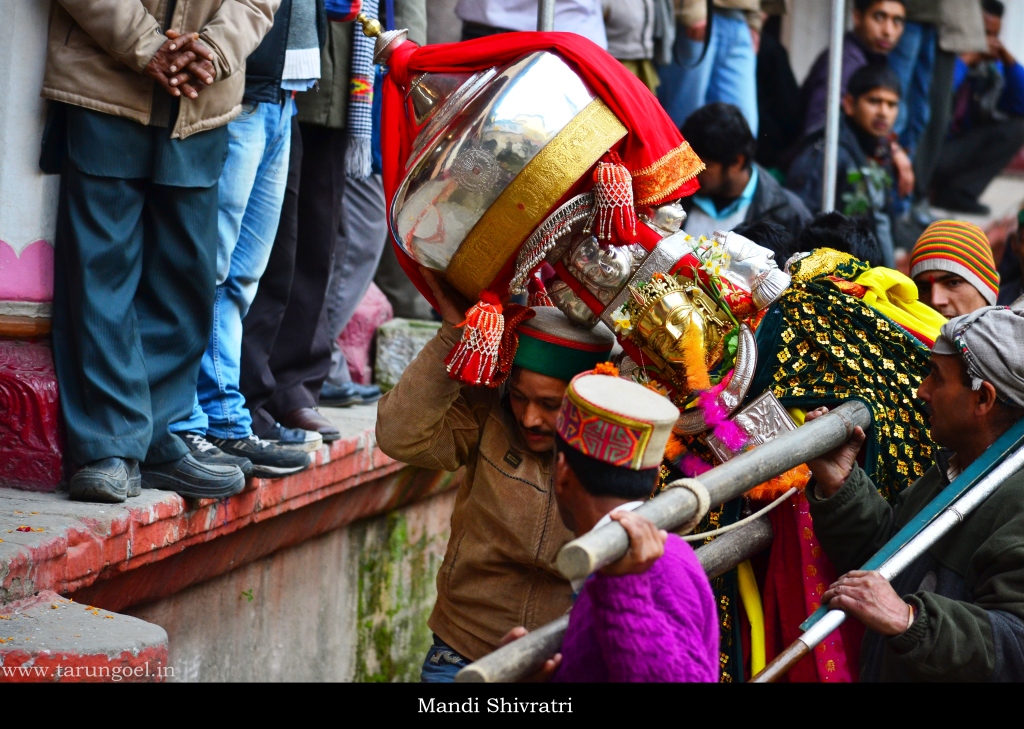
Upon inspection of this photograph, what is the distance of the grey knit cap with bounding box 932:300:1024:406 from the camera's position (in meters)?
2.75

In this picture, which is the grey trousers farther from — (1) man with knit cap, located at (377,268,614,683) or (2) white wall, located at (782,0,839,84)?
(2) white wall, located at (782,0,839,84)

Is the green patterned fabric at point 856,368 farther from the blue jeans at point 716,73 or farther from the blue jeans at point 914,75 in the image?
the blue jeans at point 914,75

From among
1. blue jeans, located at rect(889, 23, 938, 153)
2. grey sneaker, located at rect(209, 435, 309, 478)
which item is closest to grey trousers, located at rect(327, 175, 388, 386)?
grey sneaker, located at rect(209, 435, 309, 478)

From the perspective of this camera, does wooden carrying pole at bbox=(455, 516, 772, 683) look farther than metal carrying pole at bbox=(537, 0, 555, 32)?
No

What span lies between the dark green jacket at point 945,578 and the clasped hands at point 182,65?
6.45 feet

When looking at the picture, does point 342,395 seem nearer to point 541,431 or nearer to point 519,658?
point 541,431

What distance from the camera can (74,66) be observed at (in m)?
3.39

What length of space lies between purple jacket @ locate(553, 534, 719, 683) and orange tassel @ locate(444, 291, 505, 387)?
69 cm

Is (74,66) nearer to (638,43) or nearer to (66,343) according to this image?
(66,343)

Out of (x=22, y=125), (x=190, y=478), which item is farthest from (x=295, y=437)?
(x=22, y=125)

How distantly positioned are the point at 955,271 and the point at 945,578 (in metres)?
1.49

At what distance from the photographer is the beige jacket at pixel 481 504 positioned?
2.83 m

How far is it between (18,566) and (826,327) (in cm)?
204

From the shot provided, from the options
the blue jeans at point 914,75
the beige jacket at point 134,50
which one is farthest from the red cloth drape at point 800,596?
the blue jeans at point 914,75
